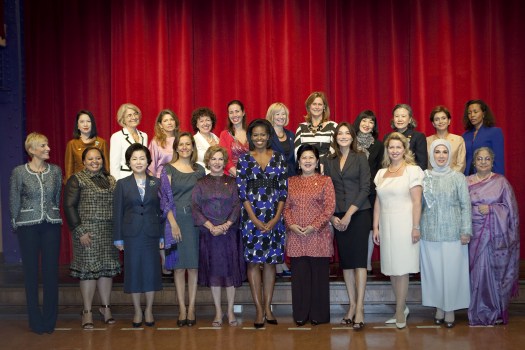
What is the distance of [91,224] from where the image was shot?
16.5ft

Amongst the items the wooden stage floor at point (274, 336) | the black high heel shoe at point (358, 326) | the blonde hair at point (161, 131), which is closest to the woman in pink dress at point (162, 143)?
the blonde hair at point (161, 131)

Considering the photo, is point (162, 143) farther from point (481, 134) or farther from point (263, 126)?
point (481, 134)

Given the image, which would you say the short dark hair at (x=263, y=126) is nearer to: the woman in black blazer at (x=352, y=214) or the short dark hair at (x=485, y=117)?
the woman in black blazer at (x=352, y=214)

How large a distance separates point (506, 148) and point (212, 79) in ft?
10.8

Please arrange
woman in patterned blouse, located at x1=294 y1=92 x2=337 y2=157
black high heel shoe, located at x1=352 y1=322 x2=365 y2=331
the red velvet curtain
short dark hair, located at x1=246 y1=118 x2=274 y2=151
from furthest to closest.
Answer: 1. the red velvet curtain
2. woman in patterned blouse, located at x1=294 y1=92 x2=337 y2=157
3. short dark hair, located at x1=246 y1=118 x2=274 y2=151
4. black high heel shoe, located at x1=352 y1=322 x2=365 y2=331

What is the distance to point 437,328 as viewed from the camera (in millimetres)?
4828

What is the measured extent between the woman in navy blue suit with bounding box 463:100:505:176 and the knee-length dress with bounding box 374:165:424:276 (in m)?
0.94

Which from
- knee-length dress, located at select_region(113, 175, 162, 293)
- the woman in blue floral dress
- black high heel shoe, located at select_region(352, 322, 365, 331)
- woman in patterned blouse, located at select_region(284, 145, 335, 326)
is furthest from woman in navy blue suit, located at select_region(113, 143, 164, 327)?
black high heel shoe, located at select_region(352, 322, 365, 331)

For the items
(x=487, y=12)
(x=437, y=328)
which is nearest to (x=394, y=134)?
(x=437, y=328)

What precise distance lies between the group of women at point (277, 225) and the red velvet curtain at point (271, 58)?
212 centimetres

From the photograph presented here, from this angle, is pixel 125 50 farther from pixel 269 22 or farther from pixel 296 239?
pixel 296 239

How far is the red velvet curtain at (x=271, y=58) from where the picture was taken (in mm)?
6941

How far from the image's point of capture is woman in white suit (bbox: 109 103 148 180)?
5.60 metres

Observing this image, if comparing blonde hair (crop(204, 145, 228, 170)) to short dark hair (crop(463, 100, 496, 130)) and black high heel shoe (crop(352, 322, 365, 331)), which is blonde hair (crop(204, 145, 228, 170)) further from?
short dark hair (crop(463, 100, 496, 130))
